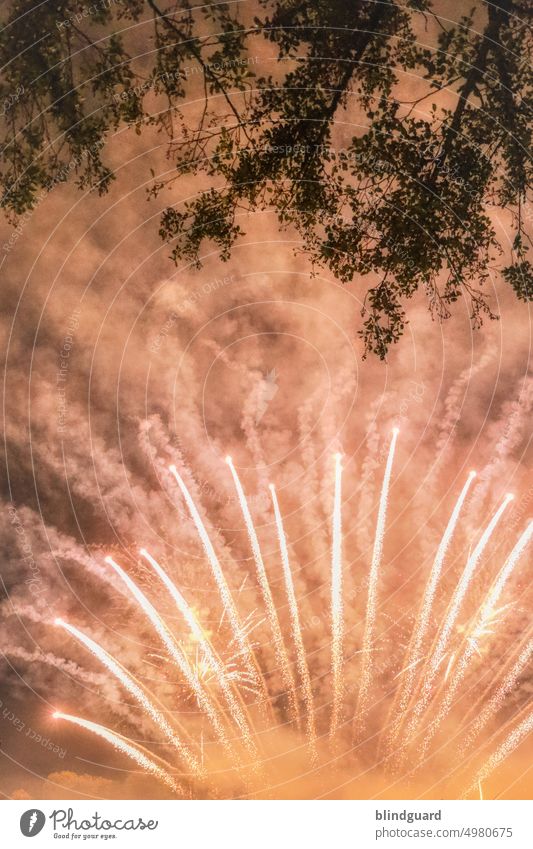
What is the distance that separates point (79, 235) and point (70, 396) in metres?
4.70

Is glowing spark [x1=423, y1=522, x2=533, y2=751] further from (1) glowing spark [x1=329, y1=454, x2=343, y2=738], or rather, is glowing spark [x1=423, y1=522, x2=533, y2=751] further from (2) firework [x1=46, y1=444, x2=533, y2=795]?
(1) glowing spark [x1=329, y1=454, x2=343, y2=738]

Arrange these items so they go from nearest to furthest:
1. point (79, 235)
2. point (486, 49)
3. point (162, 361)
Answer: point (486, 49), point (79, 235), point (162, 361)

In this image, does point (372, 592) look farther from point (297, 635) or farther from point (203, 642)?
point (203, 642)

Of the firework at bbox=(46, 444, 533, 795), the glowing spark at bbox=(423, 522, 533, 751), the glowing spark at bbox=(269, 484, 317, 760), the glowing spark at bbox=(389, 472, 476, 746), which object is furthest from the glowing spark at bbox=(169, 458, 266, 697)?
the glowing spark at bbox=(423, 522, 533, 751)

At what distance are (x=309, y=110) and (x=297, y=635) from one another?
49.6ft

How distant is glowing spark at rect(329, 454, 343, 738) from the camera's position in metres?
18.2

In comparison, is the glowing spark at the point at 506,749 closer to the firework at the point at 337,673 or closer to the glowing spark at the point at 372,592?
the firework at the point at 337,673

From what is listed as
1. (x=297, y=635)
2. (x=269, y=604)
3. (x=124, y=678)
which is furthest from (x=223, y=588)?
(x=124, y=678)

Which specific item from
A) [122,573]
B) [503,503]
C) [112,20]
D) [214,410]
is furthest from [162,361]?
[503,503]

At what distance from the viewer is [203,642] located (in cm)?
1822

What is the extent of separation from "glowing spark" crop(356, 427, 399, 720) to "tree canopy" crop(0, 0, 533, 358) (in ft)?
16.9

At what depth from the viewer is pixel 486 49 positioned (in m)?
15.5

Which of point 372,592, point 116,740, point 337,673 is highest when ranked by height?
point 372,592
